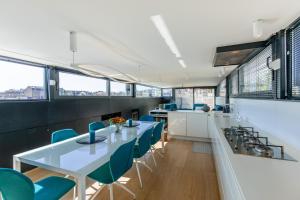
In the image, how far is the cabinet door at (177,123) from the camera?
4730 millimetres

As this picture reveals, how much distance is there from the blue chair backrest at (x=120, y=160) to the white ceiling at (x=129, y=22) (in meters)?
1.35

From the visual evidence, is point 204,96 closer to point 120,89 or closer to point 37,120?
point 120,89

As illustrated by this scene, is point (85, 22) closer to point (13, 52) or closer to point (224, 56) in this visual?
point (13, 52)

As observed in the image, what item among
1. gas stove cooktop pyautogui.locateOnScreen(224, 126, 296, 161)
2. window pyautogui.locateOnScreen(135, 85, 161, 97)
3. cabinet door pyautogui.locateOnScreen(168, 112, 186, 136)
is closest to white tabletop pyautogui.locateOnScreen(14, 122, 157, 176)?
gas stove cooktop pyautogui.locateOnScreen(224, 126, 296, 161)

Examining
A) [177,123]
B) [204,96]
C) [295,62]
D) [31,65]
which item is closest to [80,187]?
[295,62]

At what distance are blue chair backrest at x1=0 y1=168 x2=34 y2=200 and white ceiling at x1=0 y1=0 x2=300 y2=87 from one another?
1.34 m

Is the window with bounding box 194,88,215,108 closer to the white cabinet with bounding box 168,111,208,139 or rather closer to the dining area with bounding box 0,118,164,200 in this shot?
the white cabinet with bounding box 168,111,208,139

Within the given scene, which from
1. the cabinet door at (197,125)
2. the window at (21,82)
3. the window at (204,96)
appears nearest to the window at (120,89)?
the window at (21,82)

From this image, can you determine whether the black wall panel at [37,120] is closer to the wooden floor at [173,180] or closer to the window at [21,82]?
the window at [21,82]

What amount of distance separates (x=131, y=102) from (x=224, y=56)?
4362 millimetres

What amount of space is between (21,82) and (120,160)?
8.62ft

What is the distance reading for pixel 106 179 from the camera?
5.58ft

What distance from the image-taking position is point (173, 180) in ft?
8.14

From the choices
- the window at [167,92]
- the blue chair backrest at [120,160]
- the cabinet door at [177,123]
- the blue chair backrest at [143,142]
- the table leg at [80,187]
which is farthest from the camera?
the window at [167,92]
